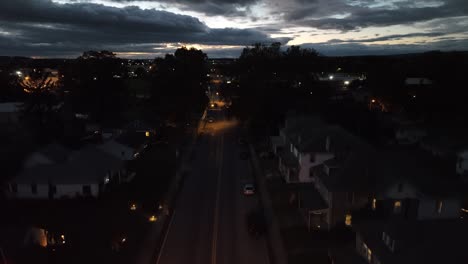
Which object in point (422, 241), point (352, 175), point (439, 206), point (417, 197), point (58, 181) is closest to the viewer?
point (422, 241)

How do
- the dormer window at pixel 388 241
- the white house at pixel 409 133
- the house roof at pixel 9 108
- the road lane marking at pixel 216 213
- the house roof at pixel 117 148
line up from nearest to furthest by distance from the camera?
the dormer window at pixel 388 241, the road lane marking at pixel 216 213, the house roof at pixel 117 148, the white house at pixel 409 133, the house roof at pixel 9 108

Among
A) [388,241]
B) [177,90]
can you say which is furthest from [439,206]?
[177,90]

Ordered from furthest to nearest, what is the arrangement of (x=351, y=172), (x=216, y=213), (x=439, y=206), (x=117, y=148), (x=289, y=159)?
1. (x=117, y=148)
2. (x=289, y=159)
3. (x=216, y=213)
4. (x=351, y=172)
5. (x=439, y=206)

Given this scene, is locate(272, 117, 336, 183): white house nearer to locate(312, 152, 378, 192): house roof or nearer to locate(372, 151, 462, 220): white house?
locate(312, 152, 378, 192): house roof

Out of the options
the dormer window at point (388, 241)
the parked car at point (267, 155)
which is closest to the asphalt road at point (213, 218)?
the parked car at point (267, 155)

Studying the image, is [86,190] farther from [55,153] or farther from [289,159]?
[289,159]

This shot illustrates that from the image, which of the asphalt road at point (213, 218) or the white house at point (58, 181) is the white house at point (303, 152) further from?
the white house at point (58, 181)
